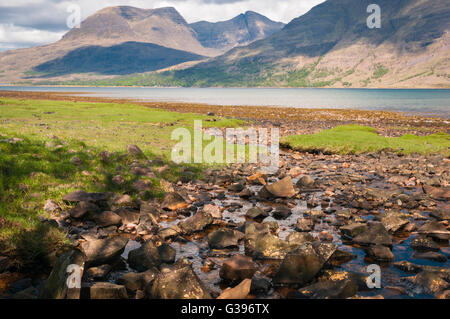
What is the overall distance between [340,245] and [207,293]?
5.60 metres

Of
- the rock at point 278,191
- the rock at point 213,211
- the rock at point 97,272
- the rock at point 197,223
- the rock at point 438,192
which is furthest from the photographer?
the rock at point 278,191

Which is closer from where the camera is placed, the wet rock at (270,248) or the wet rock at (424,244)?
the wet rock at (270,248)

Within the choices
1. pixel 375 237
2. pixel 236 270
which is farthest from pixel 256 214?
pixel 236 270

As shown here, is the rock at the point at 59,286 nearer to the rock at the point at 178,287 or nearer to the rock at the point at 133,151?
the rock at the point at 178,287

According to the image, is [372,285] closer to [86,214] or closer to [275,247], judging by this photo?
[275,247]

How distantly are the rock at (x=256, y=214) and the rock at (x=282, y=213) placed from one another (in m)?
0.43

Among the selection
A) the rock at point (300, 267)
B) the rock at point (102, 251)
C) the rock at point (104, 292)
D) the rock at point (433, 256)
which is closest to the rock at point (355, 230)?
the rock at point (433, 256)

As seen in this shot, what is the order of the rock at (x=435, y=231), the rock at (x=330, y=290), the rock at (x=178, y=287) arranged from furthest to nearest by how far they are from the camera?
the rock at (x=435, y=231) < the rock at (x=330, y=290) < the rock at (x=178, y=287)

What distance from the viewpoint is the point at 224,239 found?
35.7 ft

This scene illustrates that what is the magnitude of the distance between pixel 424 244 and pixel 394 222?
5.16 ft

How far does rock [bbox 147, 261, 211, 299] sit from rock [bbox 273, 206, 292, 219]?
690cm

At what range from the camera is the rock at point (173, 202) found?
1437cm

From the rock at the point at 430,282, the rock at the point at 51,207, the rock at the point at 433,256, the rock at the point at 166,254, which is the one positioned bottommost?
the rock at the point at 433,256
